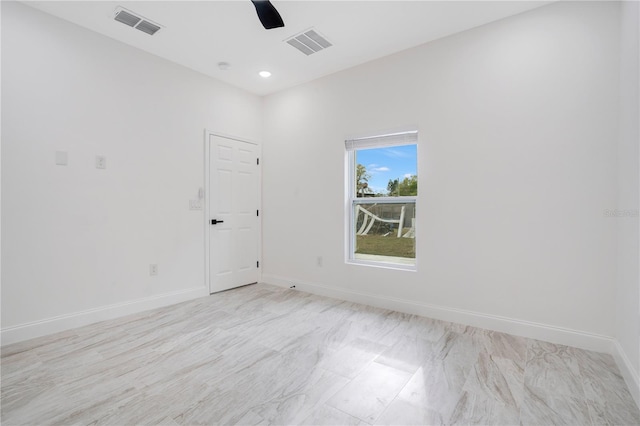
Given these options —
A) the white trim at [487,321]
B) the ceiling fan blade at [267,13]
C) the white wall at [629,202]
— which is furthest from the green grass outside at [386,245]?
the ceiling fan blade at [267,13]

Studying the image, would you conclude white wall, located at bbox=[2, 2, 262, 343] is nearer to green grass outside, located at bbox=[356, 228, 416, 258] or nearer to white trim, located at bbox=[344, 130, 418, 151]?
white trim, located at bbox=[344, 130, 418, 151]

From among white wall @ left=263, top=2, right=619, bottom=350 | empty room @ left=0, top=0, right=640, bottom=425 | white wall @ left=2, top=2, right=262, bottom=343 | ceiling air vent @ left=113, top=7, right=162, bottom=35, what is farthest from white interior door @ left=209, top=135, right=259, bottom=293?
white wall @ left=263, top=2, right=619, bottom=350

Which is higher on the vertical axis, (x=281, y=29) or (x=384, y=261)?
(x=281, y=29)

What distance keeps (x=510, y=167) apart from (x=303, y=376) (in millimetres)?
2506

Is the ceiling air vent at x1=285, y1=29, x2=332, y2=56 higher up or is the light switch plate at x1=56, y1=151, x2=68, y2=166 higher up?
the ceiling air vent at x1=285, y1=29, x2=332, y2=56

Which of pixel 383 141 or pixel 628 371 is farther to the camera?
pixel 383 141

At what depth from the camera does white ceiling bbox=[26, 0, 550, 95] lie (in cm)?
259

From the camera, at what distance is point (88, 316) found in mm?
2938

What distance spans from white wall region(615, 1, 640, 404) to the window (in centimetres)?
163

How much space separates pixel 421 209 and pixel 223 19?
2705 mm

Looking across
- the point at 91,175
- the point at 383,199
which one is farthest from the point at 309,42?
the point at 91,175

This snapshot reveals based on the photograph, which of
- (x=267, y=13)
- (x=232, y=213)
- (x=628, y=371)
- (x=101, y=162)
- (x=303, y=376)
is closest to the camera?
(x=628, y=371)

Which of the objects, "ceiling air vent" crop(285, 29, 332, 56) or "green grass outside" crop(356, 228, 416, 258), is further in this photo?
"green grass outside" crop(356, 228, 416, 258)

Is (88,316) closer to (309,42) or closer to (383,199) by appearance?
(383,199)
